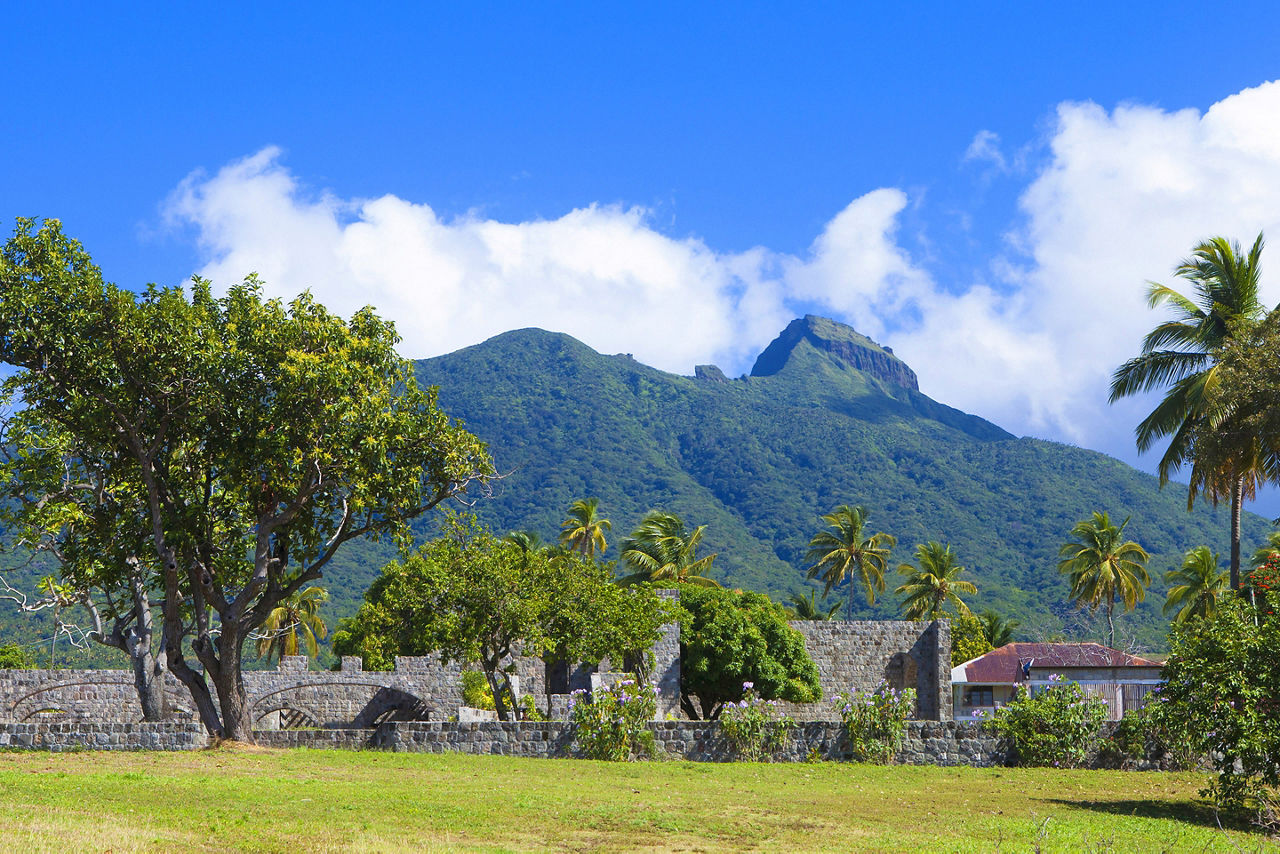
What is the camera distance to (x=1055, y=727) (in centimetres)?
2106

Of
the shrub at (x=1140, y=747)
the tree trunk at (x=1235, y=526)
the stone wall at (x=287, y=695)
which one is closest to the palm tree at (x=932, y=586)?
the tree trunk at (x=1235, y=526)

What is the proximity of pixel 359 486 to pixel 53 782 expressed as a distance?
6.82 meters

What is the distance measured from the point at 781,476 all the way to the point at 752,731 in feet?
458

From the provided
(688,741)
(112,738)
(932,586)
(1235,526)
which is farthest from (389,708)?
(932,586)

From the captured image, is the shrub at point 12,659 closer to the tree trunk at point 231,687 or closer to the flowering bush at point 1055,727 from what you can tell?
the tree trunk at point 231,687

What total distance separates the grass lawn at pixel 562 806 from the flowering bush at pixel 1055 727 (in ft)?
2.54

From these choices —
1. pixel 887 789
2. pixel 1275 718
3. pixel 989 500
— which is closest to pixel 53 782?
pixel 887 789

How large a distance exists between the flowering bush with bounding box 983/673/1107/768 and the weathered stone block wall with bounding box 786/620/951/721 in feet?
54.3

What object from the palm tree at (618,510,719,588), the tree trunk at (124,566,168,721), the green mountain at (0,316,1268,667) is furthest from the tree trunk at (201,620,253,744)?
the green mountain at (0,316,1268,667)

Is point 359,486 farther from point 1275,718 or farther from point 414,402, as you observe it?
point 1275,718

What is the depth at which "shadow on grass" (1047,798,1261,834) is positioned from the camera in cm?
1421

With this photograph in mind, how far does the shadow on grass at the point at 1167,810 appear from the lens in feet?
46.6

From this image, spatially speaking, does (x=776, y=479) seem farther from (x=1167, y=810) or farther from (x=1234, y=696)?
(x=1234, y=696)

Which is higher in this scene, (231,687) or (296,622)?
(296,622)
